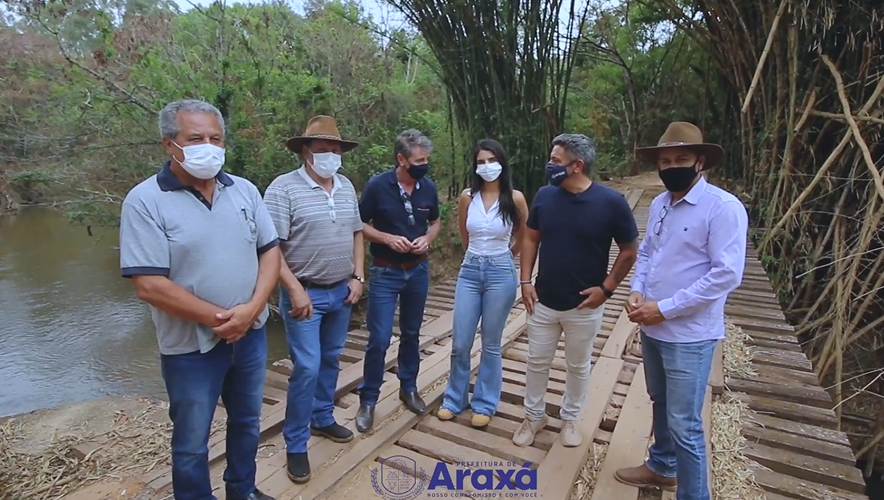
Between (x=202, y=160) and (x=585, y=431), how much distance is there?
1.72 metres

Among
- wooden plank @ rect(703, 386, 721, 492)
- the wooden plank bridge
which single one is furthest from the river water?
wooden plank @ rect(703, 386, 721, 492)

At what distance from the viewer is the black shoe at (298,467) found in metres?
1.75

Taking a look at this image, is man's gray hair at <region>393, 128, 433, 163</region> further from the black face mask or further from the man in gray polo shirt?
the black face mask

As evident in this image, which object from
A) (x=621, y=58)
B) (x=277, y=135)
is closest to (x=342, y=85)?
(x=277, y=135)

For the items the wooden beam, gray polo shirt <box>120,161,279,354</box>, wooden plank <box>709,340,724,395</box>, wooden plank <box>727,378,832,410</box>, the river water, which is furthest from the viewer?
the river water

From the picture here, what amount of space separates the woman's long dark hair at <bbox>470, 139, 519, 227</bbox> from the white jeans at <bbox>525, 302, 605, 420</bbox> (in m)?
0.39

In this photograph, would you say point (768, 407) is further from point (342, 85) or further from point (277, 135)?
point (342, 85)

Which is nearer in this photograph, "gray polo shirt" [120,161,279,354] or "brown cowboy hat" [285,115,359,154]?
"gray polo shirt" [120,161,279,354]

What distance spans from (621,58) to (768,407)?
9097mm

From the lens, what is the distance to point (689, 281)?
150 cm

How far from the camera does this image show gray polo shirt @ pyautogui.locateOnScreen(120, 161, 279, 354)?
4.19 feet

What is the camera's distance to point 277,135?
20.7 ft

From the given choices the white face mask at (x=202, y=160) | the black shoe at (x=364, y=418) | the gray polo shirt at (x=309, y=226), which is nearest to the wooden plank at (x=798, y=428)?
the black shoe at (x=364, y=418)

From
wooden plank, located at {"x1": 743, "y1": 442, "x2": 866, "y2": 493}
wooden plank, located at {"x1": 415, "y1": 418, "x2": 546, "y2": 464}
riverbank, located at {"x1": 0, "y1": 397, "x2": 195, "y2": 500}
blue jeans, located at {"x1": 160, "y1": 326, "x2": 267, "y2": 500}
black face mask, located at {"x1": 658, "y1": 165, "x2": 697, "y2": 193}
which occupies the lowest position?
riverbank, located at {"x1": 0, "y1": 397, "x2": 195, "y2": 500}
